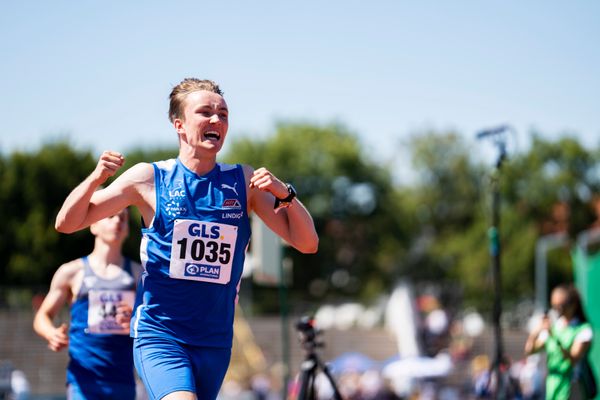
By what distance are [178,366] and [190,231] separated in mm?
667

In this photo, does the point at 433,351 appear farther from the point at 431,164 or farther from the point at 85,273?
the point at 431,164

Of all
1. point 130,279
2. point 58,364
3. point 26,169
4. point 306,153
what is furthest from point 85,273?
point 306,153

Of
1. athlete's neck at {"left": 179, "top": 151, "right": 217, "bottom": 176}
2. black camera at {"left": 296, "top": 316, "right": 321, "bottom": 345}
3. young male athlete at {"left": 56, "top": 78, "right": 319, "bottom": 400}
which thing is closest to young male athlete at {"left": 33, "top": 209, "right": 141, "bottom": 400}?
black camera at {"left": 296, "top": 316, "right": 321, "bottom": 345}

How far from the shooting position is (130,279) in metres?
6.62

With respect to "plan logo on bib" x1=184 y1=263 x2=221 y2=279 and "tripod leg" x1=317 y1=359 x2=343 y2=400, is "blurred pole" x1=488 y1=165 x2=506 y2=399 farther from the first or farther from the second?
"plan logo on bib" x1=184 y1=263 x2=221 y2=279

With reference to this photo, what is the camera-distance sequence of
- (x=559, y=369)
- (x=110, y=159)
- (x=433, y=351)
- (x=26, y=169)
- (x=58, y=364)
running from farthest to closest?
(x=26, y=169)
(x=58, y=364)
(x=433, y=351)
(x=559, y=369)
(x=110, y=159)

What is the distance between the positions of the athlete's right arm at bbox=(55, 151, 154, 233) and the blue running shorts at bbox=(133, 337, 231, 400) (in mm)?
663

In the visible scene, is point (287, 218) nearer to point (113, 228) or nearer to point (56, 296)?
point (113, 228)

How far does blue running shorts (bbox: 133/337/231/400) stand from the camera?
171 inches

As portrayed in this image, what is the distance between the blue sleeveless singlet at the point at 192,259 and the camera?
4.55 metres

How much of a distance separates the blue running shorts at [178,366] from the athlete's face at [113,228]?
2101 millimetres

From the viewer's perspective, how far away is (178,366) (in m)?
4.40

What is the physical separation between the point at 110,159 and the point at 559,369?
5.65 meters

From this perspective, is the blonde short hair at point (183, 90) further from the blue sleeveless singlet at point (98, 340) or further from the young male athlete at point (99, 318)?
the blue sleeveless singlet at point (98, 340)
